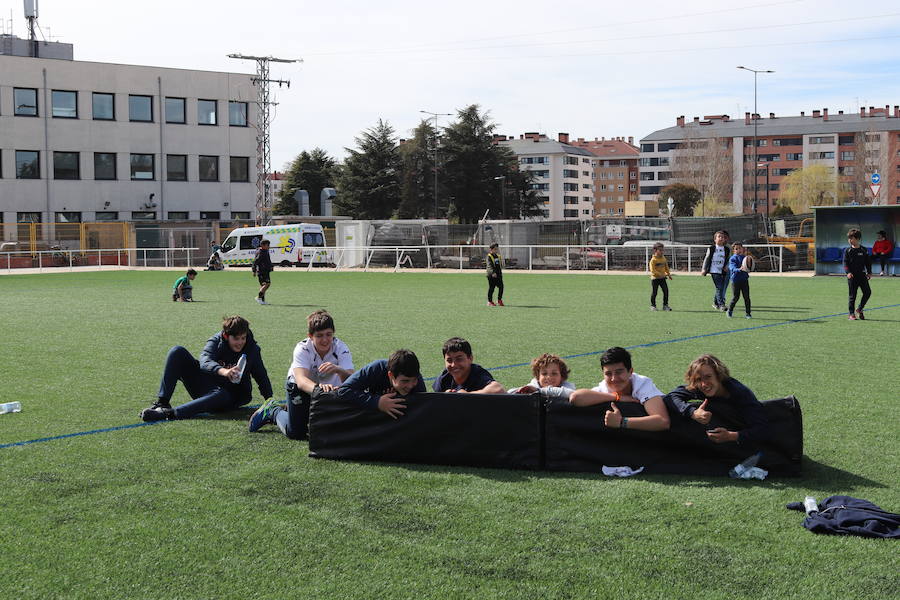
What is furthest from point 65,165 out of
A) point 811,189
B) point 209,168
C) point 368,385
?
point 811,189

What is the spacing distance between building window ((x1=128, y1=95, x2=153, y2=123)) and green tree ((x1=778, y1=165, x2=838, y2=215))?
261 feet

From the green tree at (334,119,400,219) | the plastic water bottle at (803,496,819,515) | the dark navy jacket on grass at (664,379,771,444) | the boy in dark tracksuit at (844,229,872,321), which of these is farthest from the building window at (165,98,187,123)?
the plastic water bottle at (803,496,819,515)

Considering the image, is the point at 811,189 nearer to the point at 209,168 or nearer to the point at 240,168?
the point at 240,168

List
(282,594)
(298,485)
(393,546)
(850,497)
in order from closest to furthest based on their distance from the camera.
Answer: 1. (282,594)
2. (393,546)
3. (850,497)
4. (298,485)

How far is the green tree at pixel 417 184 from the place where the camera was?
3944 inches

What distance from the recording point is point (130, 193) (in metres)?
60.8

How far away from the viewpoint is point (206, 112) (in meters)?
63.7

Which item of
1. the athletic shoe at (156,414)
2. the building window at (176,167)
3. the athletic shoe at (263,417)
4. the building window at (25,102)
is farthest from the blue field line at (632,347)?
the building window at (25,102)

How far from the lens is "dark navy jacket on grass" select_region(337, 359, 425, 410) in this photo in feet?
23.6

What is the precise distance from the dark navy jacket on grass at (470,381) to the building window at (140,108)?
58.0m

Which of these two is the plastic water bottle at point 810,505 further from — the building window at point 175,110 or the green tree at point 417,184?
the green tree at point 417,184

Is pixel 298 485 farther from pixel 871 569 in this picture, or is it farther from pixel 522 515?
pixel 871 569

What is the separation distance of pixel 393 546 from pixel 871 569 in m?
2.42

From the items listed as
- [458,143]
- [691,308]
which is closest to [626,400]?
[691,308]
